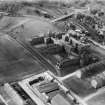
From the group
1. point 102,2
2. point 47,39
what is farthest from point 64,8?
point 47,39

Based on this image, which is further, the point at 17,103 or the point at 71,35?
the point at 71,35

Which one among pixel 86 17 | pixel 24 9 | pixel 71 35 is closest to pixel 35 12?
pixel 24 9

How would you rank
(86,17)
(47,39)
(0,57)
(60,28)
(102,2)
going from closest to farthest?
(0,57) → (47,39) → (60,28) → (86,17) → (102,2)

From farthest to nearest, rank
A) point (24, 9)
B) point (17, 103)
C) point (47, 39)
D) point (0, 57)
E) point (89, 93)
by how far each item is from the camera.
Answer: point (24, 9), point (47, 39), point (0, 57), point (89, 93), point (17, 103)

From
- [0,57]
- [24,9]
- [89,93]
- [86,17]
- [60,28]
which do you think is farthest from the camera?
[24,9]

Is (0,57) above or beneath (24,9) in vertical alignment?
beneath

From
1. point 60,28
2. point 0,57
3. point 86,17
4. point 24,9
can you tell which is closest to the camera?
point 0,57

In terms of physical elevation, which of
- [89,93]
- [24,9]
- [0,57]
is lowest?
[89,93]

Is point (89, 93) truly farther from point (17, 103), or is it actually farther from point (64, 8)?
point (64, 8)

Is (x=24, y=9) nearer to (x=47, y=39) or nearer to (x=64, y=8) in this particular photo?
(x=64, y=8)
